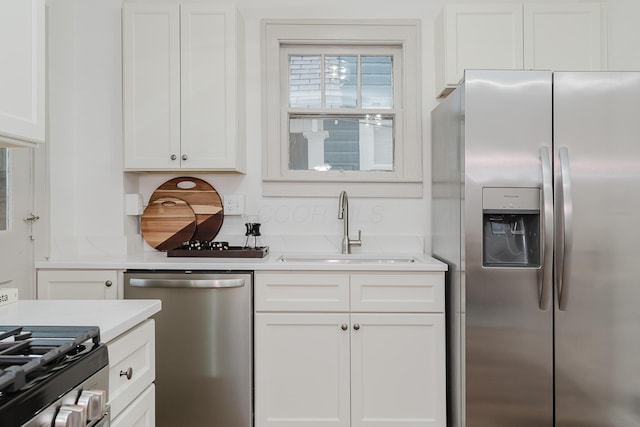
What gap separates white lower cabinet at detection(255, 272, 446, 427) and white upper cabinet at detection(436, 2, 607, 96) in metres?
1.28

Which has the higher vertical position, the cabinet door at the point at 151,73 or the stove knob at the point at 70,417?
the cabinet door at the point at 151,73

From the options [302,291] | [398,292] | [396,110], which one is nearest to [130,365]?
[302,291]

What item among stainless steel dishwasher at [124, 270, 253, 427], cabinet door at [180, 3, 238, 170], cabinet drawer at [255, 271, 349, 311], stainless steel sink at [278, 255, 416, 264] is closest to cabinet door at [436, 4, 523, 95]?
stainless steel sink at [278, 255, 416, 264]

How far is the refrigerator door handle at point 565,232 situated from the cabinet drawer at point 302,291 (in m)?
0.96

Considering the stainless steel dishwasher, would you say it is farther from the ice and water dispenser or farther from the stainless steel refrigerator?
the ice and water dispenser

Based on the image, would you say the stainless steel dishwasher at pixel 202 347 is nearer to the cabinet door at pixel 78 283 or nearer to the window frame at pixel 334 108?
the cabinet door at pixel 78 283

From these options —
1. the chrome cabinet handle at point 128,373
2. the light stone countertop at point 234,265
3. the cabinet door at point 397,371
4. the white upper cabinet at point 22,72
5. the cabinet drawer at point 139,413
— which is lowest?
the cabinet door at point 397,371

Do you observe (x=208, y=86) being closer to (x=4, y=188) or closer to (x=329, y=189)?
(x=329, y=189)

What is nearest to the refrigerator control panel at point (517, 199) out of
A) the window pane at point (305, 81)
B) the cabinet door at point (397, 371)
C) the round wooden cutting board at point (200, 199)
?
the cabinet door at point (397, 371)

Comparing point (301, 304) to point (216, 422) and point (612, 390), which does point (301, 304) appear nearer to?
point (216, 422)

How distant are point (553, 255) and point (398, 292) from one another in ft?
2.33

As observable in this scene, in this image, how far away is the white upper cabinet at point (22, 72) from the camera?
1.12 metres

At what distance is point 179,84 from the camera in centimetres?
242

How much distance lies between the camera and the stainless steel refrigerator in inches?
75.7
